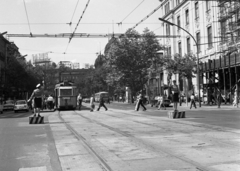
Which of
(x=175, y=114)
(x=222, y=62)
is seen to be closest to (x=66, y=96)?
(x=222, y=62)

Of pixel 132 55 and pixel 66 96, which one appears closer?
pixel 66 96

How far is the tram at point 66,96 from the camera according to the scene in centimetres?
3316

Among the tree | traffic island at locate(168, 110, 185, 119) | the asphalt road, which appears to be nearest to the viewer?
the asphalt road

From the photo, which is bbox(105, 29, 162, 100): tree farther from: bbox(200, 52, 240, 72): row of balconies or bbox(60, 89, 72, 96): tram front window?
bbox(60, 89, 72, 96): tram front window

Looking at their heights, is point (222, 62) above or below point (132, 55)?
below

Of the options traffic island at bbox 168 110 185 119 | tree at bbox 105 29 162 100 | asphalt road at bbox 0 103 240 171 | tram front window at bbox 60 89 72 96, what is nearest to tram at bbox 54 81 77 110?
tram front window at bbox 60 89 72 96

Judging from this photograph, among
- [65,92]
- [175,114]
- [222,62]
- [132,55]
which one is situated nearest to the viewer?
[175,114]

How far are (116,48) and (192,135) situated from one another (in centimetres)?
4206

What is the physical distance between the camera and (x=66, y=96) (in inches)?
1323

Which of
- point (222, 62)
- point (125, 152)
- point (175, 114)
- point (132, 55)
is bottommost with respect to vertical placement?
point (125, 152)

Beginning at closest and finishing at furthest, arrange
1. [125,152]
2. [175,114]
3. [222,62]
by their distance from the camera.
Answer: [125,152]
[175,114]
[222,62]

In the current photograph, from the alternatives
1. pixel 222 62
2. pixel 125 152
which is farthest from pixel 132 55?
pixel 125 152

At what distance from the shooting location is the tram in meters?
33.2

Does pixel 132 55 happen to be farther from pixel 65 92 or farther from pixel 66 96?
pixel 66 96
